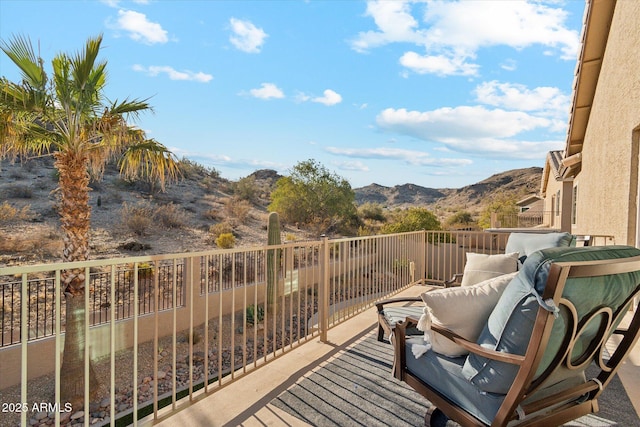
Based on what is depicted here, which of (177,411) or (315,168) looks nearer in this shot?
(177,411)

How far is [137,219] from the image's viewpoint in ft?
45.7

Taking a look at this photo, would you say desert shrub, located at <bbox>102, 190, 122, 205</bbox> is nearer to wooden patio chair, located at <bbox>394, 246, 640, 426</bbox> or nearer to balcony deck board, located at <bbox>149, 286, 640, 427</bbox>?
balcony deck board, located at <bbox>149, 286, 640, 427</bbox>

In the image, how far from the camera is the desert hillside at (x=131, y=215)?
11.7 meters

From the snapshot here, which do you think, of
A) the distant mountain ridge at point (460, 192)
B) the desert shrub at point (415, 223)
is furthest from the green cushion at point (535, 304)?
the distant mountain ridge at point (460, 192)

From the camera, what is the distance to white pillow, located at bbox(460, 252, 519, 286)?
133 inches

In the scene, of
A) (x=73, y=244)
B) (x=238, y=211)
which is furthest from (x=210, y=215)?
(x=73, y=244)

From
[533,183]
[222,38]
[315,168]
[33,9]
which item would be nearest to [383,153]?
[315,168]

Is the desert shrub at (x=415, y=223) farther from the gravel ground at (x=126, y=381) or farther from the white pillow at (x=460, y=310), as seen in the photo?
the white pillow at (x=460, y=310)

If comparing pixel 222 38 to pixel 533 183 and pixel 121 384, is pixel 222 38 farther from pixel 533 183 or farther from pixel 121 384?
pixel 533 183

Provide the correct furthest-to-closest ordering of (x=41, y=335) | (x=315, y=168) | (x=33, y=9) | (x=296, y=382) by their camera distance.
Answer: (x=315, y=168), (x=33, y=9), (x=41, y=335), (x=296, y=382)

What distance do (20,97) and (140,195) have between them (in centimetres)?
1610

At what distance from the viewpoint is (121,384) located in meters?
5.83

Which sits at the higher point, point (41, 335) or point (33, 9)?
point (33, 9)

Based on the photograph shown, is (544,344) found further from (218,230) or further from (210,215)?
(210,215)
